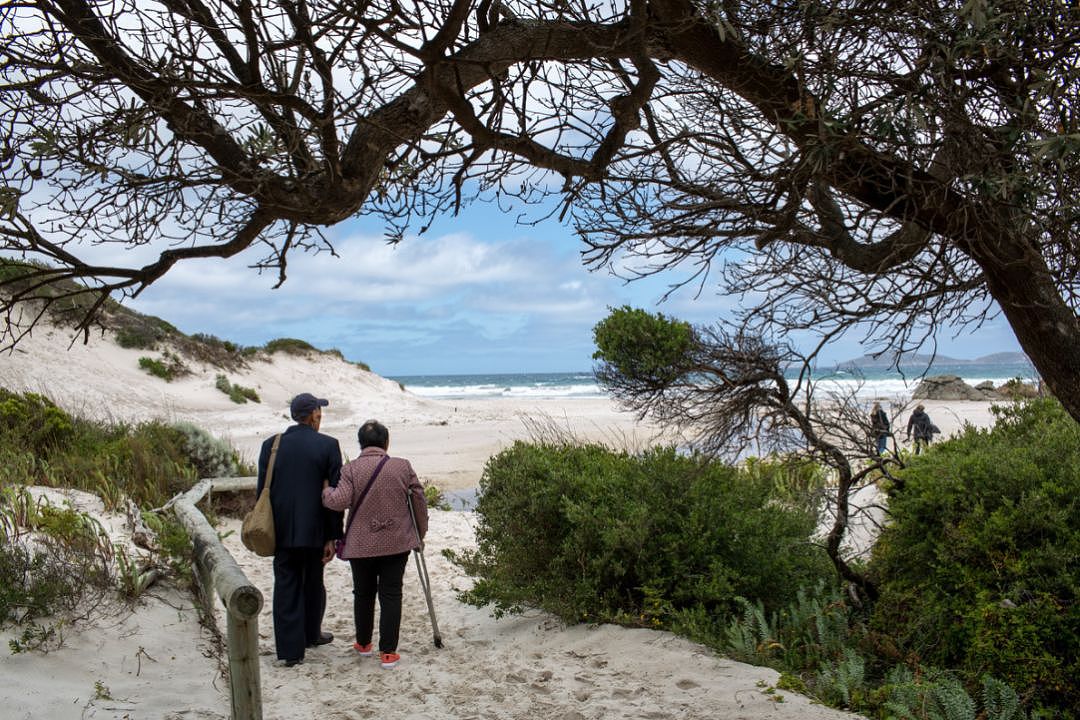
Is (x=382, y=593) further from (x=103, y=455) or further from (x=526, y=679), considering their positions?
(x=103, y=455)

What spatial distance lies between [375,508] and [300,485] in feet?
1.92

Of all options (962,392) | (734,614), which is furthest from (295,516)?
(962,392)

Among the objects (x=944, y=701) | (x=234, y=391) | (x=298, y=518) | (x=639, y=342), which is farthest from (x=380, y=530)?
(x=234, y=391)

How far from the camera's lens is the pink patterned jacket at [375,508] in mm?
6020

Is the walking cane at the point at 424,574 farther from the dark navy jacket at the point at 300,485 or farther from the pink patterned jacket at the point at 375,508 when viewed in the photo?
the dark navy jacket at the point at 300,485

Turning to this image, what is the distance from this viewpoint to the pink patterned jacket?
602 cm

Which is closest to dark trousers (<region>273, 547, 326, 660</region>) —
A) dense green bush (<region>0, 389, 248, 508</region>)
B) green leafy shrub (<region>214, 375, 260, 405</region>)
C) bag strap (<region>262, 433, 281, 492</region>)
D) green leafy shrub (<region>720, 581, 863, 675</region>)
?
bag strap (<region>262, 433, 281, 492</region>)

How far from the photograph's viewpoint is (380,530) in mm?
6051

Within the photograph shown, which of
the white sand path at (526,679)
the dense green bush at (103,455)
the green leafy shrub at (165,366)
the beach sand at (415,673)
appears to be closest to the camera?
the beach sand at (415,673)

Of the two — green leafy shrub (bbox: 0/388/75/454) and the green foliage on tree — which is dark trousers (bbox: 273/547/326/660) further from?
green leafy shrub (bbox: 0/388/75/454)

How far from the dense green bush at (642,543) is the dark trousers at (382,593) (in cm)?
100

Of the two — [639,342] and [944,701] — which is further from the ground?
[639,342]

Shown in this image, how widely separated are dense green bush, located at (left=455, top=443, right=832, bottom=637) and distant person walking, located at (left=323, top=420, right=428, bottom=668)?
0.98 m

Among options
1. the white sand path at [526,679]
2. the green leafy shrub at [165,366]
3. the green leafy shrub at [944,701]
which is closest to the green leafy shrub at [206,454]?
the white sand path at [526,679]
